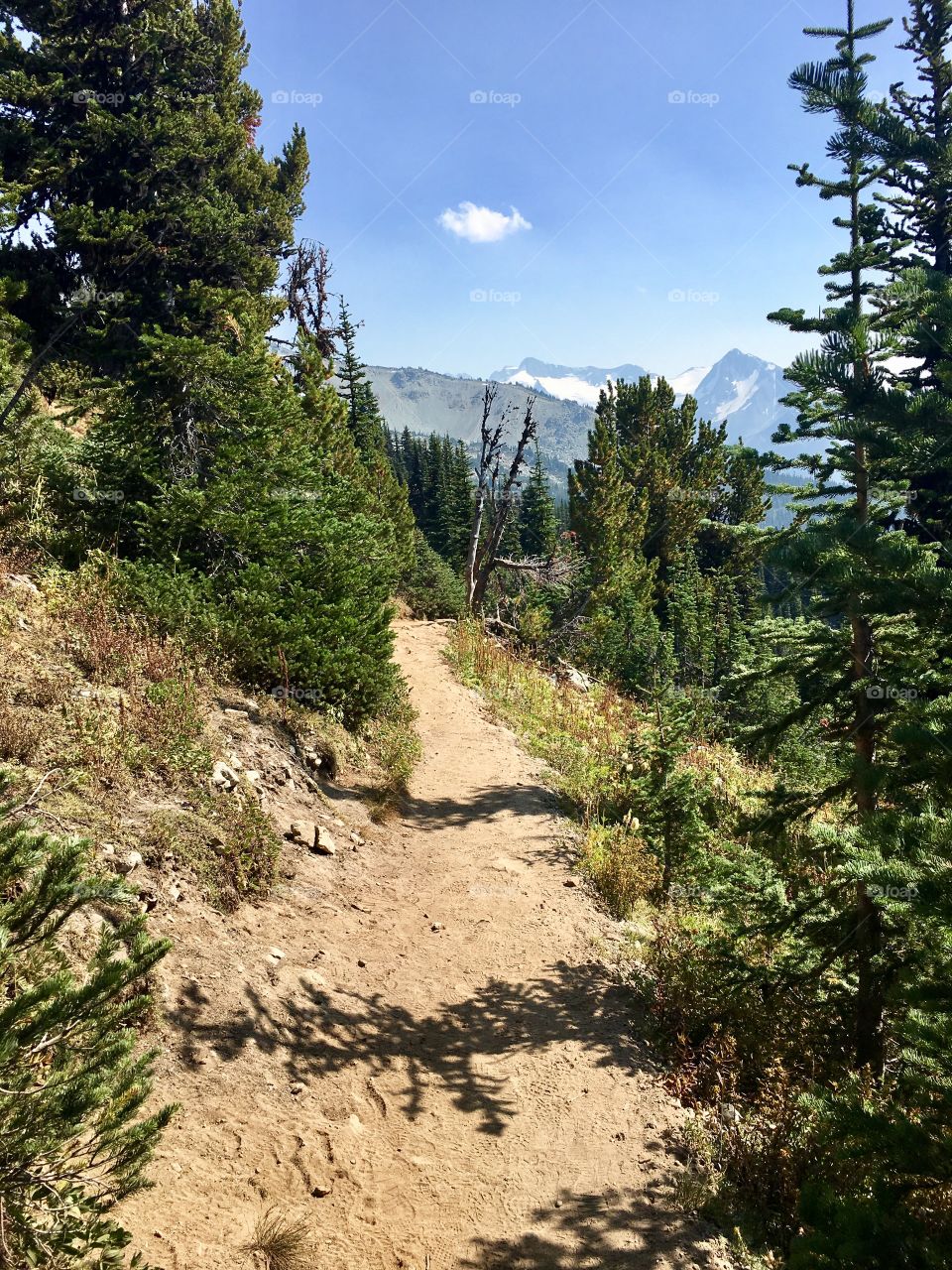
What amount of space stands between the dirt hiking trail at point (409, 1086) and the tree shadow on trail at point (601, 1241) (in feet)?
0.04

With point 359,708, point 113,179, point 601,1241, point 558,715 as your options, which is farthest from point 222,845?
point 113,179

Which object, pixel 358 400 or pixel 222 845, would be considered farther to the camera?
pixel 358 400

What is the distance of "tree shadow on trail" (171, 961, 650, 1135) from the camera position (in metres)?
4.57

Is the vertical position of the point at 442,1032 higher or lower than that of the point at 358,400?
lower

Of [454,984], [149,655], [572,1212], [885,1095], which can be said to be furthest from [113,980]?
[149,655]

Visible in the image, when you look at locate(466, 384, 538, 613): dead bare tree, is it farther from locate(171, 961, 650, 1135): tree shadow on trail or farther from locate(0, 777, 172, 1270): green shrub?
locate(0, 777, 172, 1270): green shrub

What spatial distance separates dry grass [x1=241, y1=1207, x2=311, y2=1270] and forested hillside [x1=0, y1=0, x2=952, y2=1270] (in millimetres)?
735

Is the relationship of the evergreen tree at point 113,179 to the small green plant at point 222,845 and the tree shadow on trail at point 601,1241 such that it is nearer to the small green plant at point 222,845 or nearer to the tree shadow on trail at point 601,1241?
the small green plant at point 222,845

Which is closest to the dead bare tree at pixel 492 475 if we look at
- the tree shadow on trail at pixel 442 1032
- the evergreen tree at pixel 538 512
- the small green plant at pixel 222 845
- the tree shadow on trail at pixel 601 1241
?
the small green plant at pixel 222 845

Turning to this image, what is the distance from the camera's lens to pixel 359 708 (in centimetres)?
1028

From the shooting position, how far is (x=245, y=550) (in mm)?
9234

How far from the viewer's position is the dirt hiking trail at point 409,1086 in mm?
3637

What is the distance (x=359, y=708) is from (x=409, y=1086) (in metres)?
6.03

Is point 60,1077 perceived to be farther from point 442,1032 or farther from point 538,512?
point 538,512
